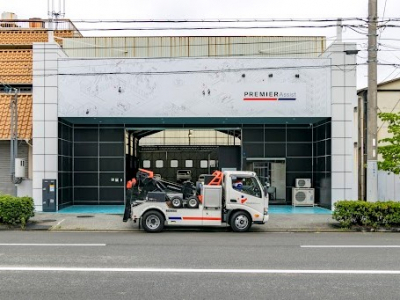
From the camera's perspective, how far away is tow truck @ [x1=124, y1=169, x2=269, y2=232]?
15.3 meters

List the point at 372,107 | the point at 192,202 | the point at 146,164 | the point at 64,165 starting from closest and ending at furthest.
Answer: the point at 192,202 → the point at 372,107 → the point at 64,165 → the point at 146,164

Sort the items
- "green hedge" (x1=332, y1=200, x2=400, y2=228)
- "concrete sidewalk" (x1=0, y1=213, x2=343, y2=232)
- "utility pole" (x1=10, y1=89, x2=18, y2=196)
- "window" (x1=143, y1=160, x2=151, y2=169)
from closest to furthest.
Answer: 1. "green hedge" (x1=332, y1=200, x2=400, y2=228)
2. "concrete sidewalk" (x1=0, y1=213, x2=343, y2=232)
3. "utility pole" (x1=10, y1=89, x2=18, y2=196)
4. "window" (x1=143, y1=160, x2=151, y2=169)

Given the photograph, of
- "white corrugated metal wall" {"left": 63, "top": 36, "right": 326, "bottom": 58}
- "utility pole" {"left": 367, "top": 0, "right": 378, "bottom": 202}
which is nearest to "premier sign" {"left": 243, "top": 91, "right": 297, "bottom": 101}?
"white corrugated metal wall" {"left": 63, "top": 36, "right": 326, "bottom": 58}

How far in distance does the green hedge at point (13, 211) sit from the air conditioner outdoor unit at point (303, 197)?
13.0 meters

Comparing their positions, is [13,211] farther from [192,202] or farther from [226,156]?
[226,156]

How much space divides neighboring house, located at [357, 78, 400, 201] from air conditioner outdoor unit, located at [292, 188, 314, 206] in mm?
2371

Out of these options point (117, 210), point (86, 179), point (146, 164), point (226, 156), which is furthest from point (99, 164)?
point (226, 156)

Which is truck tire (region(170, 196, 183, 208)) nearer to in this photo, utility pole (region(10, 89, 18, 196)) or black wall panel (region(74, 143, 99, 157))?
utility pole (region(10, 89, 18, 196))

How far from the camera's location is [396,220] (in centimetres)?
1586

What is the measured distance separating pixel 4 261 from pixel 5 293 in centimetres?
283

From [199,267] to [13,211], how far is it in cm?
943

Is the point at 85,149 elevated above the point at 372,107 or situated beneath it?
situated beneath

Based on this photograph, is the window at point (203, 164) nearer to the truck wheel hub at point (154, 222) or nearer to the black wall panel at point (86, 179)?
the black wall panel at point (86, 179)

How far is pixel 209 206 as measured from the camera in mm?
15328
